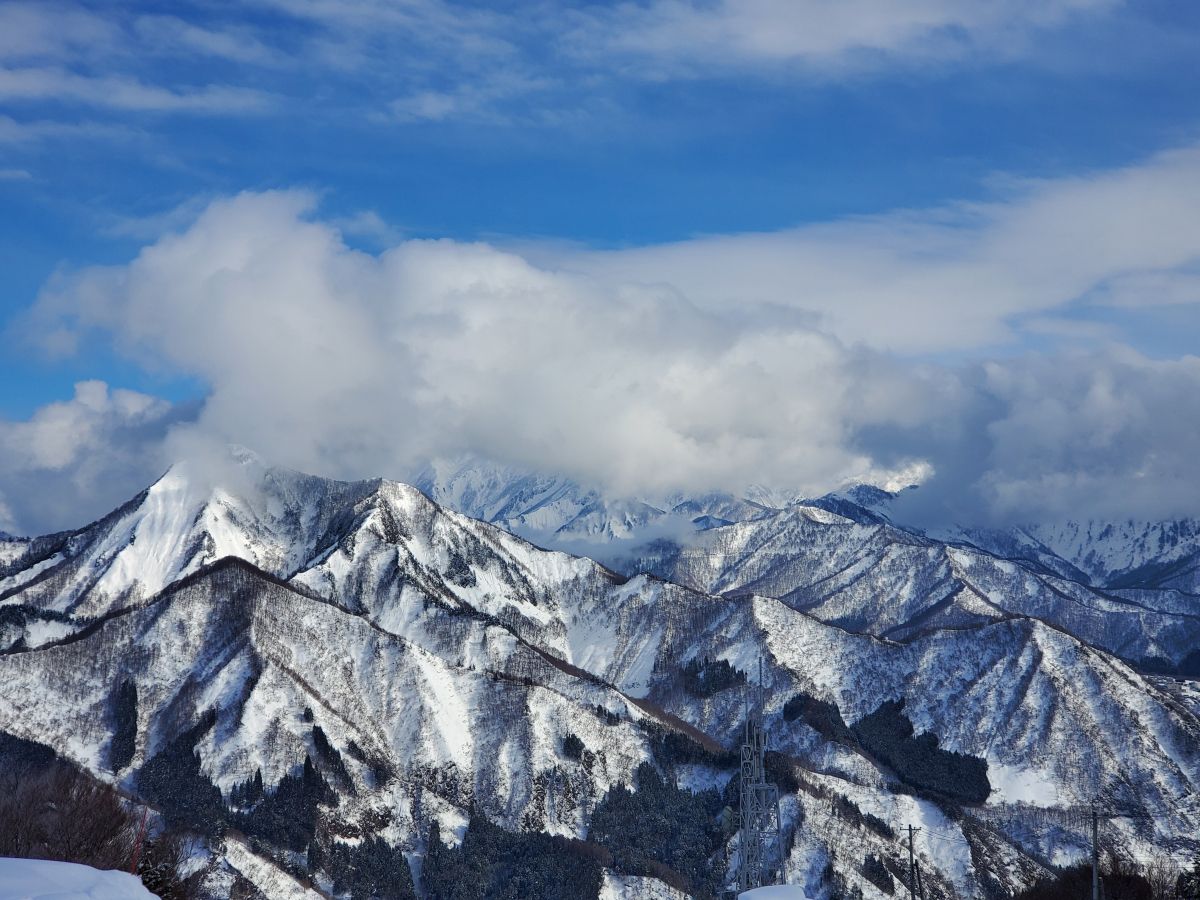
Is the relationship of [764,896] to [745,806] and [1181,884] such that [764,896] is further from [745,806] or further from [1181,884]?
[745,806]

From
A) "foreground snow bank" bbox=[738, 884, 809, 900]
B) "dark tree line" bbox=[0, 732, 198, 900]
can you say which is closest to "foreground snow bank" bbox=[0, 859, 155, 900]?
"foreground snow bank" bbox=[738, 884, 809, 900]

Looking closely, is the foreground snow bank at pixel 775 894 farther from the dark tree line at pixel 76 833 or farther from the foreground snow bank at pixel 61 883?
the dark tree line at pixel 76 833

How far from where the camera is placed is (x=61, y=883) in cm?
3347

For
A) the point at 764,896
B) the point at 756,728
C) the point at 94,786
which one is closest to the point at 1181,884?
the point at 756,728

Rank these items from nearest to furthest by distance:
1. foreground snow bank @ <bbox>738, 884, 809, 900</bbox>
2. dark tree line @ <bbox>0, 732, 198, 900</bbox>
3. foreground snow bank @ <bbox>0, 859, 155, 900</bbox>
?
1. foreground snow bank @ <bbox>0, 859, 155, 900</bbox>
2. foreground snow bank @ <bbox>738, 884, 809, 900</bbox>
3. dark tree line @ <bbox>0, 732, 198, 900</bbox>

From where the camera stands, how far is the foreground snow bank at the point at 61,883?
3216cm

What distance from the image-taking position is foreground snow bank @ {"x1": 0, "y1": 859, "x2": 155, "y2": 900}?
105 feet

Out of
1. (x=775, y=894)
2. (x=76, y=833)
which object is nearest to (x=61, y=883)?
(x=775, y=894)

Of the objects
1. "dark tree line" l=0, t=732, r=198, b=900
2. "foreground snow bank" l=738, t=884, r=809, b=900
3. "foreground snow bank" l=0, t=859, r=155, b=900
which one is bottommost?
"dark tree line" l=0, t=732, r=198, b=900

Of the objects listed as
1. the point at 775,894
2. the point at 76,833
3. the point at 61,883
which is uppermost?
the point at 61,883

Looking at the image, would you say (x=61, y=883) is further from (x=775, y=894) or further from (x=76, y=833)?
(x=76, y=833)

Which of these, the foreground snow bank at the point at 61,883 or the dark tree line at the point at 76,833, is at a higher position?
the foreground snow bank at the point at 61,883

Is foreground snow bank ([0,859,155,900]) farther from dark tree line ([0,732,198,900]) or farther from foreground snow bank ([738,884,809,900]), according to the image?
dark tree line ([0,732,198,900])

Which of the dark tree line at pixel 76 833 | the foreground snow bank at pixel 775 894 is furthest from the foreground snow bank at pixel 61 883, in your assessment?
the dark tree line at pixel 76 833
